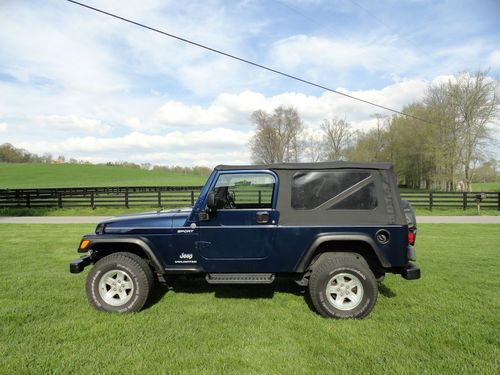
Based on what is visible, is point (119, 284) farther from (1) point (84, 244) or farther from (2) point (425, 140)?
(2) point (425, 140)

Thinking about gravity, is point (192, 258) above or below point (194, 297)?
above

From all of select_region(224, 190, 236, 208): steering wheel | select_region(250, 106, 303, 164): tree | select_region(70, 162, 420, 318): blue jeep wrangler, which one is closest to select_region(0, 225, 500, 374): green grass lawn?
select_region(70, 162, 420, 318): blue jeep wrangler

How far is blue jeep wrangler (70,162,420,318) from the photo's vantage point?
3.86 metres

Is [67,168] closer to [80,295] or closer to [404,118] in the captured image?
[404,118]

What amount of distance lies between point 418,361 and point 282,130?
48.6 meters

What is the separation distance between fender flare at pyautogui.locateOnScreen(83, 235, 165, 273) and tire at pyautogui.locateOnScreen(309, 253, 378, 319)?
1.88 m

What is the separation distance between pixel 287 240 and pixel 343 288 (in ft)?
2.81

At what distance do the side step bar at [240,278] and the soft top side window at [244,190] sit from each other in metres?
0.86

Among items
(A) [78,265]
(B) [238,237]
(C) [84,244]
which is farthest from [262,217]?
(A) [78,265]

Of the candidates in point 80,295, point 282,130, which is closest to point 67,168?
point 282,130

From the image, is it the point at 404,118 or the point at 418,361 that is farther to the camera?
the point at 404,118

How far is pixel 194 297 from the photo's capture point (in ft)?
14.8

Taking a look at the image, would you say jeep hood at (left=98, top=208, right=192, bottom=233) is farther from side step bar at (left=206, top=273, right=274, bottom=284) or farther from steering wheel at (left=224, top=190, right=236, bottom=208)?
side step bar at (left=206, top=273, right=274, bottom=284)

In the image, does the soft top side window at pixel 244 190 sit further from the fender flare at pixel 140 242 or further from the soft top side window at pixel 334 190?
the fender flare at pixel 140 242
